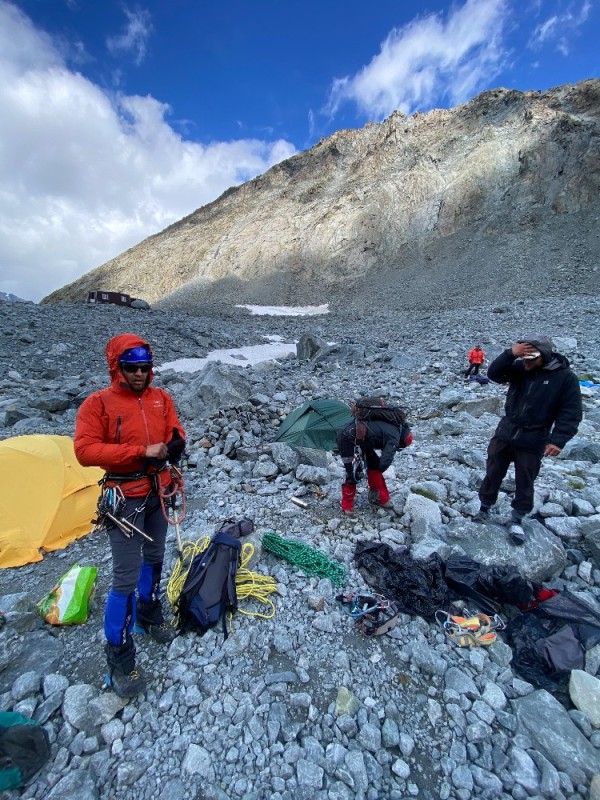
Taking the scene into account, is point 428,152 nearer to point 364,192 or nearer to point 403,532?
point 364,192

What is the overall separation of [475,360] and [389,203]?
4285cm

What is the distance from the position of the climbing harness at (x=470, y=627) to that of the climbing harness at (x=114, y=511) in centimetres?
261

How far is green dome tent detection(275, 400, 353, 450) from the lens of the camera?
23.6 ft

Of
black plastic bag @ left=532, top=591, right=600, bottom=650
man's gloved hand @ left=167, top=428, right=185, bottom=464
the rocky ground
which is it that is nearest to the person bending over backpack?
the rocky ground

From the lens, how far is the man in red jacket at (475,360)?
10961mm

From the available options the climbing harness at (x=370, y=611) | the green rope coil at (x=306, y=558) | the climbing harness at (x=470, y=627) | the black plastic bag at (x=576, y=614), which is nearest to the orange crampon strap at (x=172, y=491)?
the green rope coil at (x=306, y=558)

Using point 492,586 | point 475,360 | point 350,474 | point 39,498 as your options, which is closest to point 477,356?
point 475,360

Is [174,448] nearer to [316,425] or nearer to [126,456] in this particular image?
[126,456]

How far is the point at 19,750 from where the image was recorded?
2.11 m

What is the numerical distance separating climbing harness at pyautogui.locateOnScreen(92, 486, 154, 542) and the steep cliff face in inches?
1621

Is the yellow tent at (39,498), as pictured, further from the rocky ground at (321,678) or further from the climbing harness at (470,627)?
the climbing harness at (470,627)

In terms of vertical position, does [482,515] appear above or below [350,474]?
below

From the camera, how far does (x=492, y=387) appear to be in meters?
10.3

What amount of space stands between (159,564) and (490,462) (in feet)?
11.9
